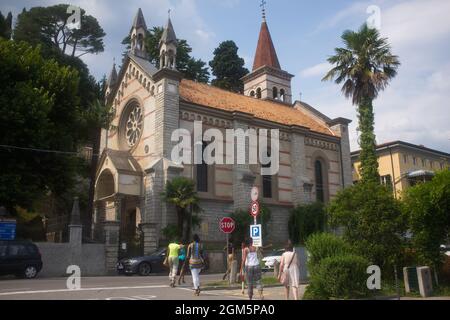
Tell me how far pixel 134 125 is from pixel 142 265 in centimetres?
1392

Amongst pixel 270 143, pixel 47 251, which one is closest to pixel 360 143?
pixel 270 143

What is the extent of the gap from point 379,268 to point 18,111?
17324 mm

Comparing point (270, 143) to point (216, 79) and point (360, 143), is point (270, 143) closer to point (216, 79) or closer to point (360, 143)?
point (360, 143)

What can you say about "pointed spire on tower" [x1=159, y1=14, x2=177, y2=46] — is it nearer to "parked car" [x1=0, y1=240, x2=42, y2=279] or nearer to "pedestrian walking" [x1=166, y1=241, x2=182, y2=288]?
"parked car" [x1=0, y1=240, x2=42, y2=279]

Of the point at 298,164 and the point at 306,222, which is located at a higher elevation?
the point at 298,164

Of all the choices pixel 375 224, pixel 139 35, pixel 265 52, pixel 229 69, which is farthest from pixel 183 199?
pixel 229 69

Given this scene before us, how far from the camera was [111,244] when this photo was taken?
24.4 meters

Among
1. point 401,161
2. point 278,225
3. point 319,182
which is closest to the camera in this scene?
point 278,225

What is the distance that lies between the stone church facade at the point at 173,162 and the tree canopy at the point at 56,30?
31.0ft

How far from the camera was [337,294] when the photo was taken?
42.0 feet

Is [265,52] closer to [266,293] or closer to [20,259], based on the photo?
[20,259]

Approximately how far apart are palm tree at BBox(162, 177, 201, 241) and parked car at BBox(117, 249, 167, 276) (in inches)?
126
